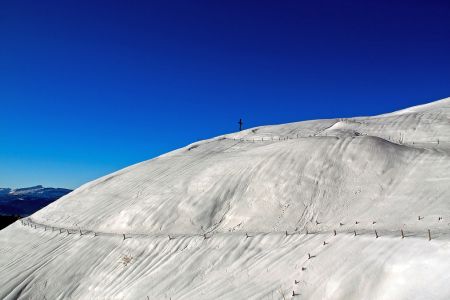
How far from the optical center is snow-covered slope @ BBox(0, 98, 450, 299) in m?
12.9

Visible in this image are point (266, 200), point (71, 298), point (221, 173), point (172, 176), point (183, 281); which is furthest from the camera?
point (172, 176)

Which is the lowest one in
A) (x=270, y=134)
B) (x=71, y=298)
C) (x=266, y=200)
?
(x=71, y=298)

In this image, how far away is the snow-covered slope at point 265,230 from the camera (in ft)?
42.3

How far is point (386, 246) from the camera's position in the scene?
13.1 m

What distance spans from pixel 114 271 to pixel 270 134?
2333cm

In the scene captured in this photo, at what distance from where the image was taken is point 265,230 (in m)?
19.2

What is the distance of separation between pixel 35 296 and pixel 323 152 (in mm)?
19304

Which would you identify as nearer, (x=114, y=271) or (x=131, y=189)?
(x=114, y=271)

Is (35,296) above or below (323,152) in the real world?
below

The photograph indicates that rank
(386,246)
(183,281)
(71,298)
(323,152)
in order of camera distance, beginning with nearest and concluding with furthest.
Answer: (386,246) < (183,281) < (71,298) < (323,152)

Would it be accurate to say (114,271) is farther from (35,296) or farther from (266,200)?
(266,200)

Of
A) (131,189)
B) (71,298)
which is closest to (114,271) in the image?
(71,298)

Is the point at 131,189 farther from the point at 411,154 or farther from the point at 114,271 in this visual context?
the point at 411,154

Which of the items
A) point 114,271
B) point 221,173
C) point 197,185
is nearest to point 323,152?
point 221,173
